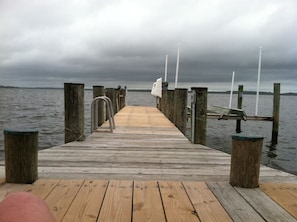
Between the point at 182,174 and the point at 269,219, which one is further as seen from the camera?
the point at 182,174

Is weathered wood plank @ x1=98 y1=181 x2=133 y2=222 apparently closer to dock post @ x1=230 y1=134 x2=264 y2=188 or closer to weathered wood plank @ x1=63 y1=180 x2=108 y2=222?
weathered wood plank @ x1=63 y1=180 x2=108 y2=222

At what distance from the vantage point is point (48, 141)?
14219mm

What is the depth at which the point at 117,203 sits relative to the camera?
2676mm

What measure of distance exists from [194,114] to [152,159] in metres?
1.83

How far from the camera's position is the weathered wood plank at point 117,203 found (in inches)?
94.5

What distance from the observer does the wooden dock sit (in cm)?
250

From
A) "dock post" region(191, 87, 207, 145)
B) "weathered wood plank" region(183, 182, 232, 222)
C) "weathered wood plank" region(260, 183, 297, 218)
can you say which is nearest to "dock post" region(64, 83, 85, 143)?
"dock post" region(191, 87, 207, 145)

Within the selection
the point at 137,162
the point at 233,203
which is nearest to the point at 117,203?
the point at 233,203

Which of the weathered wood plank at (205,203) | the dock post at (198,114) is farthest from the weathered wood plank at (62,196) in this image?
the dock post at (198,114)

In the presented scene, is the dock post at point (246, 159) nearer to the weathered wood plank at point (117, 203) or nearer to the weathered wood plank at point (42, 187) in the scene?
the weathered wood plank at point (117, 203)

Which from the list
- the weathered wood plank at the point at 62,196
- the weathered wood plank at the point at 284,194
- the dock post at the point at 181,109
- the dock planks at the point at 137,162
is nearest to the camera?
the weathered wood plank at the point at 62,196

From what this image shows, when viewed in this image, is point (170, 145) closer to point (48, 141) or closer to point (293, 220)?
point (293, 220)

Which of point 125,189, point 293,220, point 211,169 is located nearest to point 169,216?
point 125,189

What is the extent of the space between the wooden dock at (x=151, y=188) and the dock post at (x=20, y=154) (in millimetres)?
104
